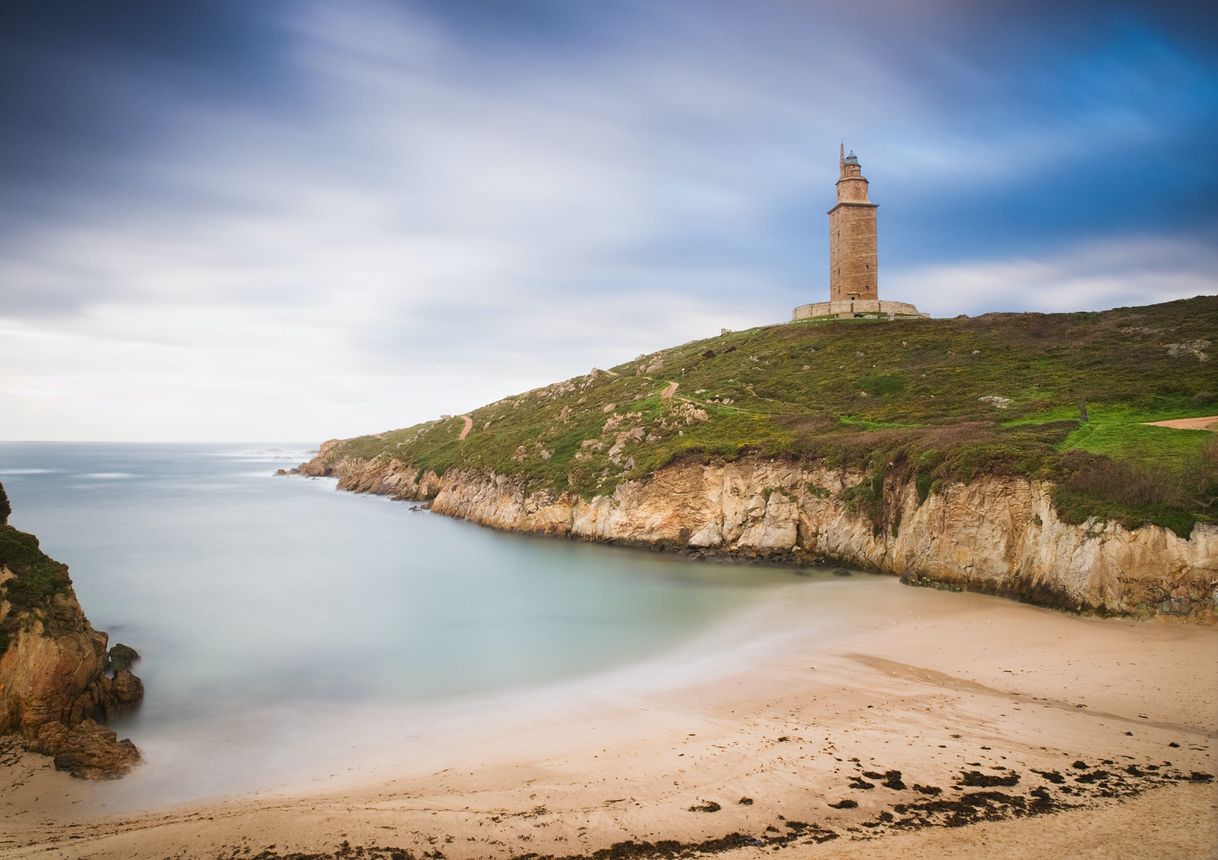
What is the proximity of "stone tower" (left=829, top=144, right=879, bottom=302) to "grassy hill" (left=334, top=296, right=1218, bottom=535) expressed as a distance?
17.0ft

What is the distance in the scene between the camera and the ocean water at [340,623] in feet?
44.1

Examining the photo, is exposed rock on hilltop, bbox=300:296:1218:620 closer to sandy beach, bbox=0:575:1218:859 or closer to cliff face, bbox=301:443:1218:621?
cliff face, bbox=301:443:1218:621

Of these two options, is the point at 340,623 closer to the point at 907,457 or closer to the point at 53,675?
the point at 53,675

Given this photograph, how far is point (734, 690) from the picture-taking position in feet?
50.2

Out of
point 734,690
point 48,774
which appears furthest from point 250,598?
point 734,690

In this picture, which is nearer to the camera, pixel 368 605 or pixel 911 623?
pixel 911 623

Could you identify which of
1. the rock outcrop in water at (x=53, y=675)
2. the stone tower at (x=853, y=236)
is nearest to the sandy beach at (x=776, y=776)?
the rock outcrop in water at (x=53, y=675)

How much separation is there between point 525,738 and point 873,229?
196 ft

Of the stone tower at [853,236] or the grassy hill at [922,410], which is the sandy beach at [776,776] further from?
the stone tower at [853,236]

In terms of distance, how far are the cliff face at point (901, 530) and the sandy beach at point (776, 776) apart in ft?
6.67

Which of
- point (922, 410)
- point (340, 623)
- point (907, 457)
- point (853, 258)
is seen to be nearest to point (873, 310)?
point (853, 258)

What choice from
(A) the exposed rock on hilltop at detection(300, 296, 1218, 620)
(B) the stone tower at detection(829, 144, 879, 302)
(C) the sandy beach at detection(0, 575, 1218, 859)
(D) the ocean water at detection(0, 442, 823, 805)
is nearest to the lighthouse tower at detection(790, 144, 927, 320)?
(B) the stone tower at detection(829, 144, 879, 302)

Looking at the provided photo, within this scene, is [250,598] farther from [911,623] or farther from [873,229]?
[873,229]

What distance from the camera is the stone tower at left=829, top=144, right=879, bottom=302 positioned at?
60469 mm
